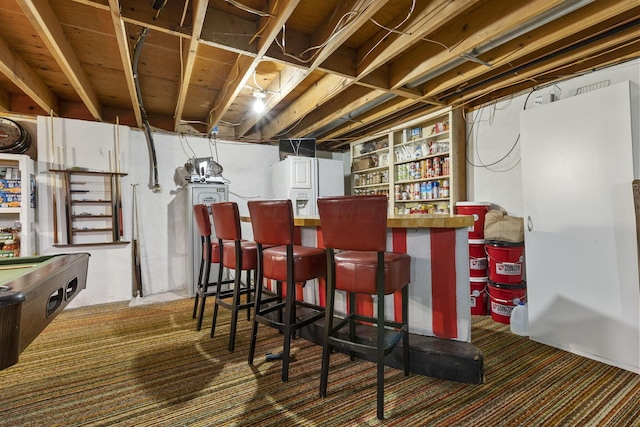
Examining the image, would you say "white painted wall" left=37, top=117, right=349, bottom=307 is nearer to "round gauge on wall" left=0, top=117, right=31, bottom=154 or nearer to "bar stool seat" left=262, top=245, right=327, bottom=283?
"round gauge on wall" left=0, top=117, right=31, bottom=154

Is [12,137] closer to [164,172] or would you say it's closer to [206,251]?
[164,172]

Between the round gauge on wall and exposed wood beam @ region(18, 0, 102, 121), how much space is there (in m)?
0.89

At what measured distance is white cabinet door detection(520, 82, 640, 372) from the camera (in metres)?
1.98

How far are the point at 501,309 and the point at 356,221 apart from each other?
2252 millimetres

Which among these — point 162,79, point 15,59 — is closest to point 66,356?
point 15,59

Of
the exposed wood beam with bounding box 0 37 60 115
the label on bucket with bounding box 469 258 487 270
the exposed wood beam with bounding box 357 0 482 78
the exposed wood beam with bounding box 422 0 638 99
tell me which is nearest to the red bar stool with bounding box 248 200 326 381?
the exposed wood beam with bounding box 357 0 482 78

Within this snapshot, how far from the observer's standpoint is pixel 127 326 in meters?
2.88

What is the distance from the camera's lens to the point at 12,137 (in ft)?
10.4

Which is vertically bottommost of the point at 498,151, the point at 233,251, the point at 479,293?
the point at 479,293

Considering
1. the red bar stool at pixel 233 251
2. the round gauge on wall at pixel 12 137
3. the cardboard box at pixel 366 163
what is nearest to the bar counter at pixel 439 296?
the red bar stool at pixel 233 251

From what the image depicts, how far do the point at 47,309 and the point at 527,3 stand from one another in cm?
296

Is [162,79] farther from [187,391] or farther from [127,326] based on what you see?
[187,391]

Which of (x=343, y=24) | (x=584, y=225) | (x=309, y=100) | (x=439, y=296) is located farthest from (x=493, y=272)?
(x=309, y=100)

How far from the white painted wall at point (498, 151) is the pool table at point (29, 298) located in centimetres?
369
